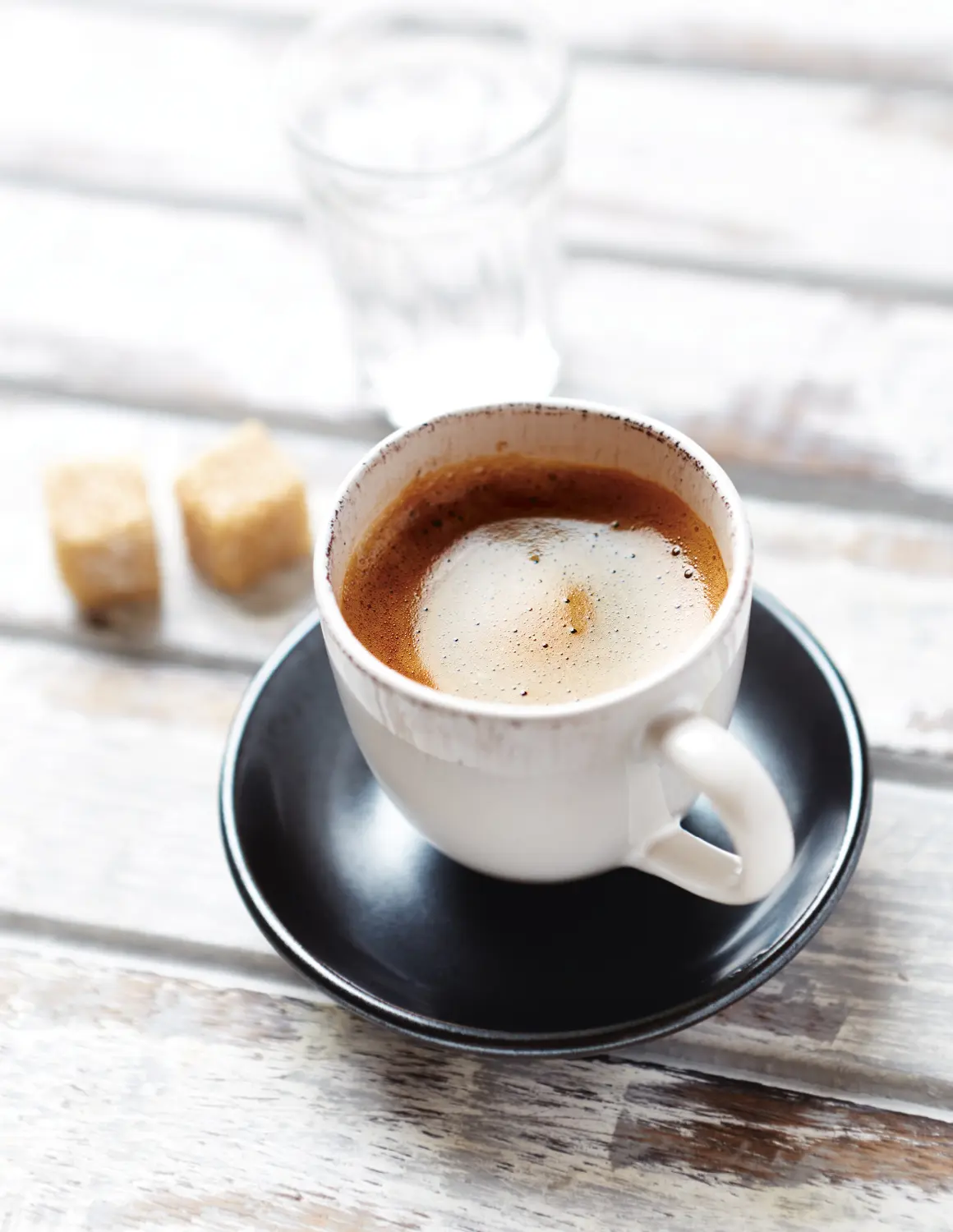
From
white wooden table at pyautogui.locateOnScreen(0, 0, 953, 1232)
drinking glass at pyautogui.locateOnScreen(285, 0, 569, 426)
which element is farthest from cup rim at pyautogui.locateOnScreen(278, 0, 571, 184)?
white wooden table at pyautogui.locateOnScreen(0, 0, 953, 1232)

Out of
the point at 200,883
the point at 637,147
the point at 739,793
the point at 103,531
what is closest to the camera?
the point at 739,793

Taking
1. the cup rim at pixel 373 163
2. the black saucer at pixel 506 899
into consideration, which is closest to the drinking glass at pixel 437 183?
the cup rim at pixel 373 163

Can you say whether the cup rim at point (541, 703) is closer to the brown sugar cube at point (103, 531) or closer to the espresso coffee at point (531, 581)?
the espresso coffee at point (531, 581)

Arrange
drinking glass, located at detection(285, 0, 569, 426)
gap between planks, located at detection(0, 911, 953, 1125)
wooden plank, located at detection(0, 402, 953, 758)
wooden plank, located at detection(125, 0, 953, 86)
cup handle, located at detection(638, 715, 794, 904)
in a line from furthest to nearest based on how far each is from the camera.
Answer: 1. wooden plank, located at detection(125, 0, 953, 86)
2. drinking glass, located at detection(285, 0, 569, 426)
3. wooden plank, located at detection(0, 402, 953, 758)
4. gap between planks, located at detection(0, 911, 953, 1125)
5. cup handle, located at detection(638, 715, 794, 904)

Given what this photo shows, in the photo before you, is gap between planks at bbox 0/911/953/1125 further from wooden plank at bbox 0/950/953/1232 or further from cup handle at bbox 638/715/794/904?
cup handle at bbox 638/715/794/904

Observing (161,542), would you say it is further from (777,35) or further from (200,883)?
(777,35)

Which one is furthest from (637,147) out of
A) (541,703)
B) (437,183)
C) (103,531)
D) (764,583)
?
(541,703)
